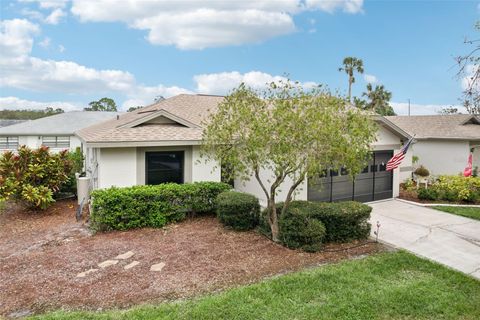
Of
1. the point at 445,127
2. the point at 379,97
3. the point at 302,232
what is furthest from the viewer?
the point at 379,97

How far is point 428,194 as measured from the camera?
13.9 m

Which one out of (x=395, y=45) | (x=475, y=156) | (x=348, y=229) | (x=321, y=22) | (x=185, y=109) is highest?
(x=321, y=22)

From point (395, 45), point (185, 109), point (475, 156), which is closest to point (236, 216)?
point (185, 109)

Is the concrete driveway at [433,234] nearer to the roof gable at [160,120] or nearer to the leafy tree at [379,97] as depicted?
the roof gable at [160,120]

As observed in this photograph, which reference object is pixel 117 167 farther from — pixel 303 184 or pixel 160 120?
pixel 303 184

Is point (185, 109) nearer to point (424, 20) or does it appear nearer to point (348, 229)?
point (348, 229)

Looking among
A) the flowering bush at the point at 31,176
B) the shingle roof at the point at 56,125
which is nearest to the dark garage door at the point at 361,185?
the flowering bush at the point at 31,176

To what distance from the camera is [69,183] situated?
1393 centimetres

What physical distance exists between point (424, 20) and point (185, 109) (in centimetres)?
1050

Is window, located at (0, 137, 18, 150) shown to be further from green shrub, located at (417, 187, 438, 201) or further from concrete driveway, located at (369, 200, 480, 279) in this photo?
green shrub, located at (417, 187, 438, 201)

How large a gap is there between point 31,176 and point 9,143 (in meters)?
20.6

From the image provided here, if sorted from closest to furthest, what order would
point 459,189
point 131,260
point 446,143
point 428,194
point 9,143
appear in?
point 131,260 → point 459,189 → point 428,194 → point 446,143 → point 9,143

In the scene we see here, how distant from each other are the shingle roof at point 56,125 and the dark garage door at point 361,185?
21910 millimetres

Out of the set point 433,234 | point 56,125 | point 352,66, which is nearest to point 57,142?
point 56,125
